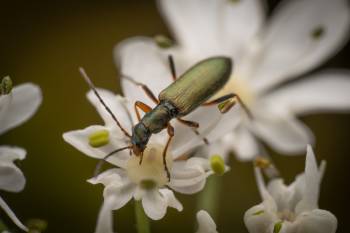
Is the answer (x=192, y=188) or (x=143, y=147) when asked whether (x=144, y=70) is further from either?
(x=192, y=188)

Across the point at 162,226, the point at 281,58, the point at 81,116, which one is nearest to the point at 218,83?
the point at 281,58

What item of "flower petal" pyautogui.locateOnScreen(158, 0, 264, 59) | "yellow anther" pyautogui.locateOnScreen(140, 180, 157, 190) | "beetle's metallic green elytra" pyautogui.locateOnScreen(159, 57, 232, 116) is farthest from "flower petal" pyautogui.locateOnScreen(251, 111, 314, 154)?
"yellow anther" pyautogui.locateOnScreen(140, 180, 157, 190)

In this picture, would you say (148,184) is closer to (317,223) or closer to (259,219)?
(259,219)

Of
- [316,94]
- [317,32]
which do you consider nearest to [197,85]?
[317,32]

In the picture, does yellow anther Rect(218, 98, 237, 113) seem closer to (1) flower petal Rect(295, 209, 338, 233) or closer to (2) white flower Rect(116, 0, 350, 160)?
(1) flower petal Rect(295, 209, 338, 233)

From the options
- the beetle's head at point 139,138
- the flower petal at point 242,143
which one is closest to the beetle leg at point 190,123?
the beetle's head at point 139,138

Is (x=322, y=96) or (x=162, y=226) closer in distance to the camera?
(x=322, y=96)

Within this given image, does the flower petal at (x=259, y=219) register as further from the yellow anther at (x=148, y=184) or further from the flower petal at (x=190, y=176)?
the yellow anther at (x=148, y=184)
